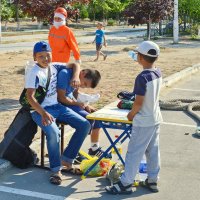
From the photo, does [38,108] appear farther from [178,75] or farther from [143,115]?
[178,75]

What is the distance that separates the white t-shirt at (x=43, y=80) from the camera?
518 centimetres

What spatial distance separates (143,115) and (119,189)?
2.66ft

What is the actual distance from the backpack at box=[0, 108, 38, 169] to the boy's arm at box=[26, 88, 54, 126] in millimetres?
330

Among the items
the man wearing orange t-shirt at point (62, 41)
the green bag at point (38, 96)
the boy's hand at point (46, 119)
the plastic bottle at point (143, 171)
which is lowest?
the plastic bottle at point (143, 171)

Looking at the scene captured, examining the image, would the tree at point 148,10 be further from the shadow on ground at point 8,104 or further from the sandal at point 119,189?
the sandal at point 119,189

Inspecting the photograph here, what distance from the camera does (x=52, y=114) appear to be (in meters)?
5.40

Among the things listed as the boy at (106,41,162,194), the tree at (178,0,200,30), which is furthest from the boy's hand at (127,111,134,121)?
the tree at (178,0,200,30)

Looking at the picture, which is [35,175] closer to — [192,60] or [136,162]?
[136,162]

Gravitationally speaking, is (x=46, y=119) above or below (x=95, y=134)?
above

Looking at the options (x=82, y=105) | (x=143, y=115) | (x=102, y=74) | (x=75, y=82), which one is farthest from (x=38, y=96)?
(x=102, y=74)

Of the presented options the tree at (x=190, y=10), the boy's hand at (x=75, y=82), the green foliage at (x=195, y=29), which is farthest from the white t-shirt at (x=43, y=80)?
the tree at (x=190, y=10)

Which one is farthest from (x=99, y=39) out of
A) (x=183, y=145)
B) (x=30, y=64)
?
(x=30, y=64)

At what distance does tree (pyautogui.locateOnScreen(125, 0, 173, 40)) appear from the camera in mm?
24862

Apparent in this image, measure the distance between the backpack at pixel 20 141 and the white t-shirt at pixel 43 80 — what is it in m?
0.27
